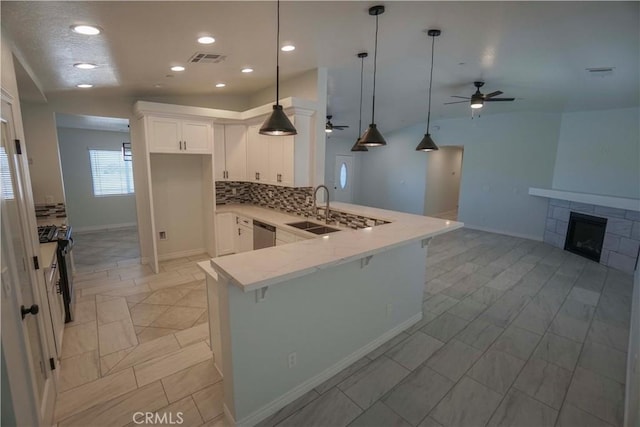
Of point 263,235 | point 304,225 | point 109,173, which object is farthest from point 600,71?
point 109,173

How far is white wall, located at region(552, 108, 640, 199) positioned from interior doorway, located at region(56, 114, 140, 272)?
29.3ft

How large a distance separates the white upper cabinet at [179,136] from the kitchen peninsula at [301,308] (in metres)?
2.74

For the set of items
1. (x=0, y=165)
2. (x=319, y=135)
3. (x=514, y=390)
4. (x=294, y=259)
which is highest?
(x=319, y=135)

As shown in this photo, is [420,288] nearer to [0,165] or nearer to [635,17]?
[635,17]

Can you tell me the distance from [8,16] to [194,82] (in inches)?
89.3

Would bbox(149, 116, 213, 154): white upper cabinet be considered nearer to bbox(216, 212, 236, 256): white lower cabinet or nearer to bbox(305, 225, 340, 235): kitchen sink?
bbox(216, 212, 236, 256): white lower cabinet

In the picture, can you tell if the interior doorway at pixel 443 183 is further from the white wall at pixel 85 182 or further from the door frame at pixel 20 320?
the door frame at pixel 20 320

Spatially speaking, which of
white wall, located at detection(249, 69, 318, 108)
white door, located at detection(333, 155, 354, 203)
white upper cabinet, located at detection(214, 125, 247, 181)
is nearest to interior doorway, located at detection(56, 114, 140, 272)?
white upper cabinet, located at detection(214, 125, 247, 181)

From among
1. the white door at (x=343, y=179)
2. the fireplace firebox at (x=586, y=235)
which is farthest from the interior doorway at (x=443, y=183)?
the fireplace firebox at (x=586, y=235)

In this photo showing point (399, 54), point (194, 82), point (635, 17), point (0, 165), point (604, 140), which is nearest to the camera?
point (0, 165)

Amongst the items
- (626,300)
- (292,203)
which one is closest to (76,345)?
(292,203)

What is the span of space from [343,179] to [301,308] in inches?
337

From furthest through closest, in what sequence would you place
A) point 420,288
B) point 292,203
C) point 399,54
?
point 292,203
point 399,54
point 420,288

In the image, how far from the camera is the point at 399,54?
11.4 feet
